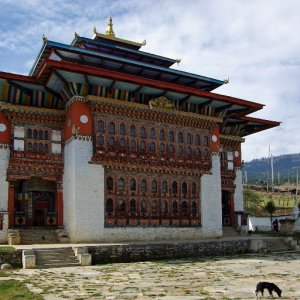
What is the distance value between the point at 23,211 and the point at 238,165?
1634 centimetres

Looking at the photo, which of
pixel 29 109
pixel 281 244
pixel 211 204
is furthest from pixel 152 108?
pixel 281 244

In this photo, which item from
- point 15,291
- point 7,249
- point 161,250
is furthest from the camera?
point 161,250

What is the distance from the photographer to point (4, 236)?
80.1 feet

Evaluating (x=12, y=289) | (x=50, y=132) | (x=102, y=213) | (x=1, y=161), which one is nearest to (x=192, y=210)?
(x=102, y=213)

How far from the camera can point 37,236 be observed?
80.5 feet

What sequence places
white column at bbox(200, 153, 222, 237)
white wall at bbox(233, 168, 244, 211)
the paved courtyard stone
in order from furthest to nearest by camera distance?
white wall at bbox(233, 168, 244, 211), white column at bbox(200, 153, 222, 237), the paved courtyard stone

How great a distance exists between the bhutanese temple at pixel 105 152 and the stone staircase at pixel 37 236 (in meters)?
0.78

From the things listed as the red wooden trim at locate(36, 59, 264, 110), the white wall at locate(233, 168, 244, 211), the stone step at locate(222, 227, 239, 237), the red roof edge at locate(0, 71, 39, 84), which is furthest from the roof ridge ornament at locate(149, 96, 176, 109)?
the stone step at locate(222, 227, 239, 237)

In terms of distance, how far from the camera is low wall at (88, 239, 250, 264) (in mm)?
20969

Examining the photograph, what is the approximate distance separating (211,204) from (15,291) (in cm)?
1754

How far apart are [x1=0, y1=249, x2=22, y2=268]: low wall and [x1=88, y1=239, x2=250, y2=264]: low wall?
3.06 m

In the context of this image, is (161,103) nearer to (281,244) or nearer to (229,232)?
(229,232)

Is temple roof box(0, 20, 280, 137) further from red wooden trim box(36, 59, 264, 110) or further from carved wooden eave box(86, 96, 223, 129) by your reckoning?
carved wooden eave box(86, 96, 223, 129)

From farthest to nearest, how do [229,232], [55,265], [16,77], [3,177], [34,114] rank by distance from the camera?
[229,232] < [34,114] < [3,177] < [16,77] < [55,265]
